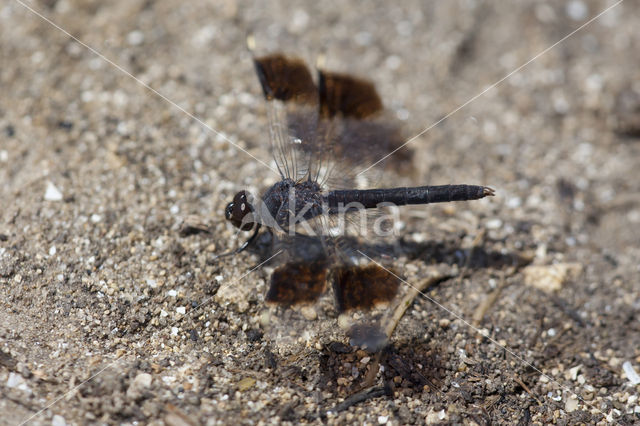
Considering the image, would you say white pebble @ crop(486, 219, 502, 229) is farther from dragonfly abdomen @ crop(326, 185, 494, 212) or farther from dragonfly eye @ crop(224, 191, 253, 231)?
dragonfly eye @ crop(224, 191, 253, 231)

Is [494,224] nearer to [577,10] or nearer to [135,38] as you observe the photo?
[577,10]

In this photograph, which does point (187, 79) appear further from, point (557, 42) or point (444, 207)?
point (557, 42)

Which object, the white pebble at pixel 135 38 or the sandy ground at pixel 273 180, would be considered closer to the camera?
the sandy ground at pixel 273 180

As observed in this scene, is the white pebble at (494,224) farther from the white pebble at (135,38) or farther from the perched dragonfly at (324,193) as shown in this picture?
the white pebble at (135,38)

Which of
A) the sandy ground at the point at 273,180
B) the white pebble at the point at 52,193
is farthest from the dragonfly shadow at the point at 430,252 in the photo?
the white pebble at the point at 52,193

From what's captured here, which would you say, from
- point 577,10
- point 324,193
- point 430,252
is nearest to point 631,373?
point 430,252

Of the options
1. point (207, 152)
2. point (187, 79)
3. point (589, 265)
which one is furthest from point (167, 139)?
point (589, 265)

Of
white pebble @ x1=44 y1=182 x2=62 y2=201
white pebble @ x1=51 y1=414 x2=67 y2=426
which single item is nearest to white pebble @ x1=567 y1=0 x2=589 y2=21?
white pebble @ x1=44 y1=182 x2=62 y2=201
